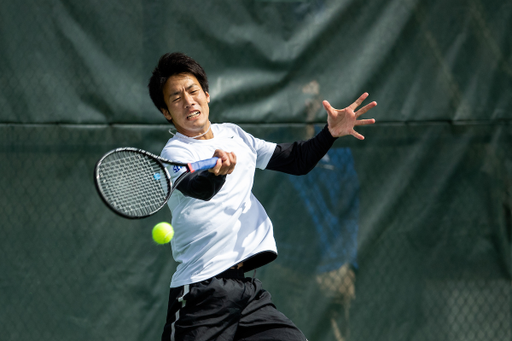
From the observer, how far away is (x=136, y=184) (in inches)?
85.6

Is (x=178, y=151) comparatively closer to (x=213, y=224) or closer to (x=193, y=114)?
(x=193, y=114)

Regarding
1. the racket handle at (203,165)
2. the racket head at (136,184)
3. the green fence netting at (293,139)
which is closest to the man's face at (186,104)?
the racket head at (136,184)

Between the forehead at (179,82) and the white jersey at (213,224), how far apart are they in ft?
0.71

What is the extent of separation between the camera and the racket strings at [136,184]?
2117 mm

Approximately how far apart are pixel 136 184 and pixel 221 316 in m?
0.61

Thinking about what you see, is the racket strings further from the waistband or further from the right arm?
the waistband

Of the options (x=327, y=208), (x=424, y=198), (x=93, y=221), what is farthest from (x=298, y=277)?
(x=93, y=221)

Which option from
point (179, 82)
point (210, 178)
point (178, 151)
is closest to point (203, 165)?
point (210, 178)

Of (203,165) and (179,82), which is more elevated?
(179,82)

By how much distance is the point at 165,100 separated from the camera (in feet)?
7.79

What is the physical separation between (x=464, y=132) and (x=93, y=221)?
2354 millimetres

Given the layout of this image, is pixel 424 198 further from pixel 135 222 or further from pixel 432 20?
pixel 135 222

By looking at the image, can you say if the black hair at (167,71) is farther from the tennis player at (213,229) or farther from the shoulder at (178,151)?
the shoulder at (178,151)

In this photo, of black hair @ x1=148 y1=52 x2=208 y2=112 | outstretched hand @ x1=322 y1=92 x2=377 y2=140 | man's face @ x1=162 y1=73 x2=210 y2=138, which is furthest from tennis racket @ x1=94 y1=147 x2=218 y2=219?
outstretched hand @ x1=322 y1=92 x2=377 y2=140
